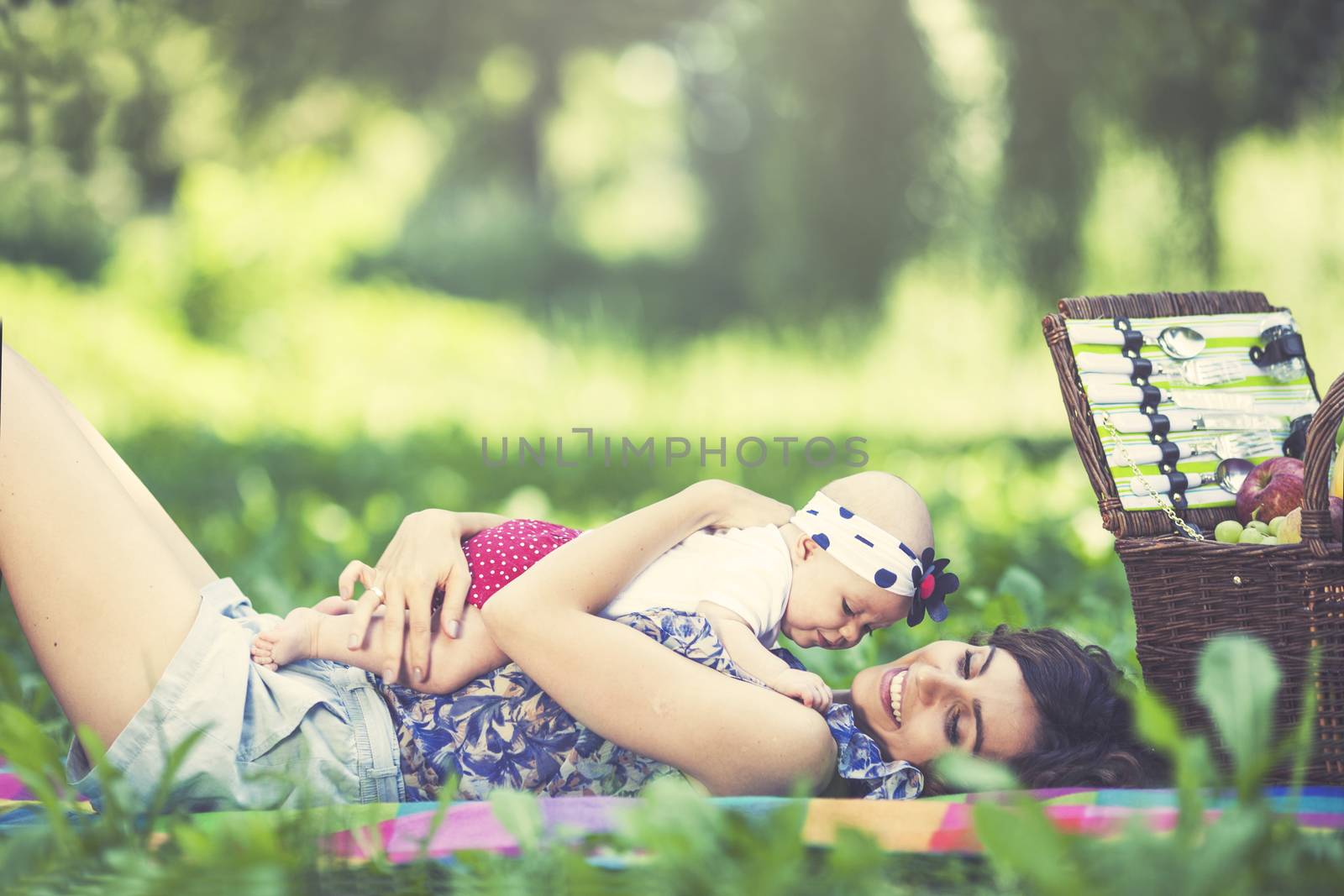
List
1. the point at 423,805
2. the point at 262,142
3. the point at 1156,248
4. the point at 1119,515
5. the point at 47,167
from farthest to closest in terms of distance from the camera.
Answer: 1. the point at 262,142
2. the point at 47,167
3. the point at 1156,248
4. the point at 1119,515
5. the point at 423,805

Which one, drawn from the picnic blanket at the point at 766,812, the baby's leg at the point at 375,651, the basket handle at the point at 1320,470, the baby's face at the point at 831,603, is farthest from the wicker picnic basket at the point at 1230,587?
the baby's leg at the point at 375,651

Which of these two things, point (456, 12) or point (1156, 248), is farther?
point (456, 12)

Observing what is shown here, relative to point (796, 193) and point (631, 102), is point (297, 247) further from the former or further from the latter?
point (631, 102)

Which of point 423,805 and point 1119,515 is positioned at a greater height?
point 1119,515

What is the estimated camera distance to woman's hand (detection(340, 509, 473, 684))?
199cm

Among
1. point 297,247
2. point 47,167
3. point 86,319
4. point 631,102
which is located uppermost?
point 631,102

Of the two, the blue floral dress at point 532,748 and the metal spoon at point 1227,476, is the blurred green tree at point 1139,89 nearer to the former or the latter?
the metal spoon at point 1227,476

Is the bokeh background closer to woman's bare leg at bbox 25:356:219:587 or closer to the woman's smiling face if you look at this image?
woman's bare leg at bbox 25:356:219:587

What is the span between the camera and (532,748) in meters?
1.99

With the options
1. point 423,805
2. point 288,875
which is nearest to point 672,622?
point 423,805

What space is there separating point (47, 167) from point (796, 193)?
228 inches

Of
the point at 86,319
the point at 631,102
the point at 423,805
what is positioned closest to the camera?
the point at 423,805

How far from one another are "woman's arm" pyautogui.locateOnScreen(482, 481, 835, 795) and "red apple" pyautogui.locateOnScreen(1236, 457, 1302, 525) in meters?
1.08

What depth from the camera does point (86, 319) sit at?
7.32 meters
